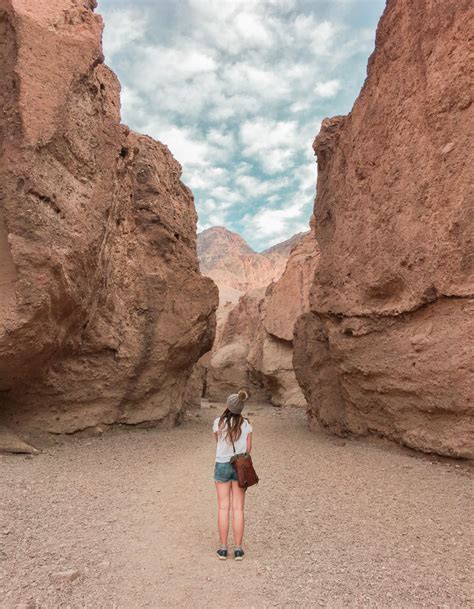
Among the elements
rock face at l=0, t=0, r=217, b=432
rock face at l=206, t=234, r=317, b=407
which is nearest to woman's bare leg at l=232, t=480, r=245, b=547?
rock face at l=0, t=0, r=217, b=432

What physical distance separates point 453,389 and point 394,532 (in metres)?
Result: 2.58

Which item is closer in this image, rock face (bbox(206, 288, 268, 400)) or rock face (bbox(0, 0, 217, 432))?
rock face (bbox(0, 0, 217, 432))

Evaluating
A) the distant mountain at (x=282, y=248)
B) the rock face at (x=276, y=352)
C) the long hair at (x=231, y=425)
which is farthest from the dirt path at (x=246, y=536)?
the distant mountain at (x=282, y=248)

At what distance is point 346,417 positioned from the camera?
859 centimetres

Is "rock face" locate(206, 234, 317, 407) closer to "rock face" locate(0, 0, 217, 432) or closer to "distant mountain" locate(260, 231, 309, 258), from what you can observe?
"rock face" locate(0, 0, 217, 432)

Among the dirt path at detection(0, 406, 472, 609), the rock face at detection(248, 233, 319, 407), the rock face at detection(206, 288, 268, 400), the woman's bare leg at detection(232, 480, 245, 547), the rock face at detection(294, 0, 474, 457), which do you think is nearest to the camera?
the dirt path at detection(0, 406, 472, 609)

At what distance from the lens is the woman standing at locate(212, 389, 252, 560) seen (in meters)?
3.54

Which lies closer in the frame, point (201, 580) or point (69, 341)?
point (201, 580)

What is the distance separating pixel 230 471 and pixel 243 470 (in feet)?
0.47

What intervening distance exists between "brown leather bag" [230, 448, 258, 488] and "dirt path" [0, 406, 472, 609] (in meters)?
0.59

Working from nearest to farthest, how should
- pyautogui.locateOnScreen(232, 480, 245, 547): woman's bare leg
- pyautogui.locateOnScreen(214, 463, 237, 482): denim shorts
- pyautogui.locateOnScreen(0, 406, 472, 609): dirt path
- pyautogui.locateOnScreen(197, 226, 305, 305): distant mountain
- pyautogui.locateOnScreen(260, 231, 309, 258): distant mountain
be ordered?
pyautogui.locateOnScreen(0, 406, 472, 609): dirt path, pyautogui.locateOnScreen(232, 480, 245, 547): woman's bare leg, pyautogui.locateOnScreen(214, 463, 237, 482): denim shorts, pyautogui.locateOnScreen(197, 226, 305, 305): distant mountain, pyautogui.locateOnScreen(260, 231, 309, 258): distant mountain

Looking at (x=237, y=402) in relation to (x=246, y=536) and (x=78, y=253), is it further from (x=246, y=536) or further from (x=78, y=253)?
(x=78, y=253)

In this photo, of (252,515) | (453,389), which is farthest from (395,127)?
(252,515)

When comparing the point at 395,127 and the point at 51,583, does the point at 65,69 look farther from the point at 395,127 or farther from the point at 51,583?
the point at 51,583
